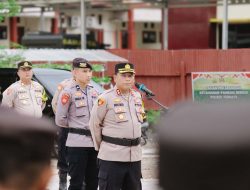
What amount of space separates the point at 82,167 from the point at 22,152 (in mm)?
6060

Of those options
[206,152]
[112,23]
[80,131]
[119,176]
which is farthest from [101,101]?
[112,23]

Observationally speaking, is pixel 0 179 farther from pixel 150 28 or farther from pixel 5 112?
pixel 150 28

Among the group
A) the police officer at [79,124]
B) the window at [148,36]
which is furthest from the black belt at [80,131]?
the window at [148,36]

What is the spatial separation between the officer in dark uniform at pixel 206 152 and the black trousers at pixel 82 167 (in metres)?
6.05

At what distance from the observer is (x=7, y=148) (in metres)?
1.89

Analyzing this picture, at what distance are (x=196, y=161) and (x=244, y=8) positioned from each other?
107 feet

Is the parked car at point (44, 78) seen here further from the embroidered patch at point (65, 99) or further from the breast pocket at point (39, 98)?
the embroidered patch at point (65, 99)

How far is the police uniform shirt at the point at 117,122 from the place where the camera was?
6543mm

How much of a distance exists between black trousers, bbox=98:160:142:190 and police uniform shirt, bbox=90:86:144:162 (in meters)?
0.06

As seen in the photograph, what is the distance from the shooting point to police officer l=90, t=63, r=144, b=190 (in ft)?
21.5

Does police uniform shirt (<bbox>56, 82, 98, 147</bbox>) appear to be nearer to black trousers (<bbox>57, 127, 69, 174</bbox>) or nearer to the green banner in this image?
black trousers (<bbox>57, 127, 69, 174</bbox>)

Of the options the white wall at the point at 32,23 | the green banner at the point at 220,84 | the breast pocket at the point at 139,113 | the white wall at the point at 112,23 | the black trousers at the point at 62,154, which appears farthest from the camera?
the white wall at the point at 32,23

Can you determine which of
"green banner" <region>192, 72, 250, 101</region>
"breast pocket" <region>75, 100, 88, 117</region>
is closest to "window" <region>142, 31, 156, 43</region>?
"green banner" <region>192, 72, 250, 101</region>

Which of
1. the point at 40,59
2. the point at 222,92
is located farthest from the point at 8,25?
the point at 222,92
